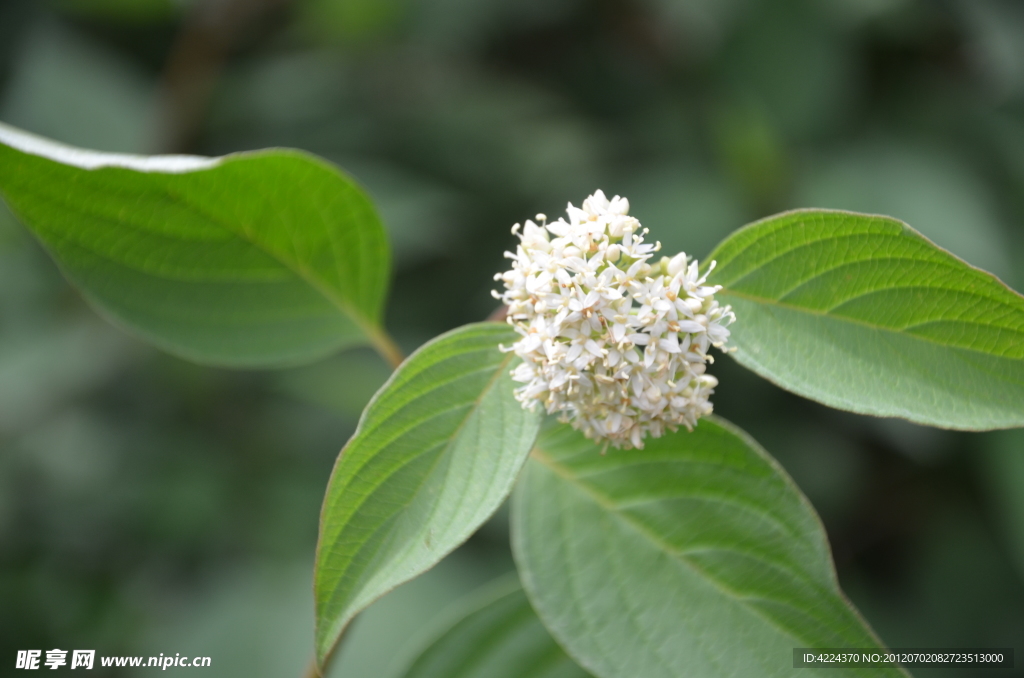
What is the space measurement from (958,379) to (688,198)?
132 cm

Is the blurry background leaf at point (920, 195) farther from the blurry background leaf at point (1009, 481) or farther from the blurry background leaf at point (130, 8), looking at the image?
the blurry background leaf at point (130, 8)

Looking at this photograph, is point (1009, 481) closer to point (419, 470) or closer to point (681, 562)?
point (681, 562)

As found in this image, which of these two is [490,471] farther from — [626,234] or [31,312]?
[31,312]

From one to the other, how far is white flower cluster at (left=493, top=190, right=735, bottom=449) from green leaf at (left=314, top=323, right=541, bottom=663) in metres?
0.05

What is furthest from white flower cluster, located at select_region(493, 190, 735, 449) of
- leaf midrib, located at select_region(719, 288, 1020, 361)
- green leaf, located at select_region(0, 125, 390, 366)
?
green leaf, located at select_region(0, 125, 390, 366)

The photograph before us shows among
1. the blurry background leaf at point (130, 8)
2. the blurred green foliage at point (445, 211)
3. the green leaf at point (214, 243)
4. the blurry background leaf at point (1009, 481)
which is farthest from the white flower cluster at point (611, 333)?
the blurry background leaf at point (130, 8)

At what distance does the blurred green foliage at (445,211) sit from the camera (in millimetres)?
1898

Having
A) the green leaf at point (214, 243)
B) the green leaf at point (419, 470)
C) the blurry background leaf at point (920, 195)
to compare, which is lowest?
the green leaf at point (419, 470)

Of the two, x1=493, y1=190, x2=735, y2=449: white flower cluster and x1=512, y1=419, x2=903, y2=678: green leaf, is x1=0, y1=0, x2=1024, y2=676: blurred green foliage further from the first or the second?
x1=493, y1=190, x2=735, y2=449: white flower cluster

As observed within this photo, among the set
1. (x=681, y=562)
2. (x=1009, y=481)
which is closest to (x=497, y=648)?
(x=681, y=562)

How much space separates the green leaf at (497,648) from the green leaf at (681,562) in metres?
0.19

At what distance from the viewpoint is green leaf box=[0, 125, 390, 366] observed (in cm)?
90

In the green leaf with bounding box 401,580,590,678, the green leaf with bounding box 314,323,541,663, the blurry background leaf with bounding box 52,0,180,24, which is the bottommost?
the green leaf with bounding box 401,580,590,678

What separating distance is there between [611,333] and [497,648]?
518 mm
